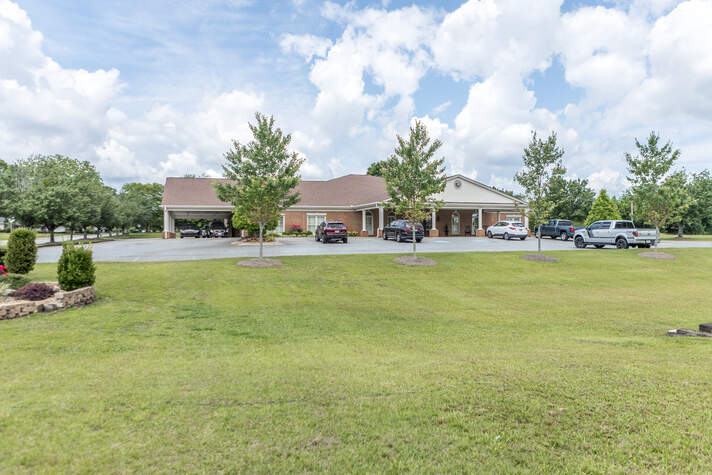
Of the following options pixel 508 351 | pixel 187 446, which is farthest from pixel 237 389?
pixel 508 351

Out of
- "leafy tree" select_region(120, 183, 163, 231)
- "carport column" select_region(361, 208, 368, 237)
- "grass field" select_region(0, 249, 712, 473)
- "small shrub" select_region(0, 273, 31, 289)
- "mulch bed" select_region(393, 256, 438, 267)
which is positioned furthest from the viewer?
"leafy tree" select_region(120, 183, 163, 231)

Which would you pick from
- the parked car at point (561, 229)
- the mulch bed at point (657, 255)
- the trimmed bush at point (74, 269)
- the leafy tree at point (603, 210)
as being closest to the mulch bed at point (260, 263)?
the trimmed bush at point (74, 269)

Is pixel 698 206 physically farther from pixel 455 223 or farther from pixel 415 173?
pixel 415 173

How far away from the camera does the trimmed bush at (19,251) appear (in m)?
11.6

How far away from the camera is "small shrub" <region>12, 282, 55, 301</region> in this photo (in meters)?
8.59

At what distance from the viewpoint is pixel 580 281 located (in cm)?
1482

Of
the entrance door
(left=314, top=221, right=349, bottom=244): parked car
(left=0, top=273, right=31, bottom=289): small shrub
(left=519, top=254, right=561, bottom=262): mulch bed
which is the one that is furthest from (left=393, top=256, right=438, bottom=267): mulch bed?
the entrance door

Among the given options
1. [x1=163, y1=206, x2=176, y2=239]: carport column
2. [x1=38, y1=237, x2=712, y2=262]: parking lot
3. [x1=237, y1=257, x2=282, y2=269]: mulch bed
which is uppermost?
[x1=163, y1=206, x2=176, y2=239]: carport column

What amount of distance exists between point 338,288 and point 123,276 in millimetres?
7594

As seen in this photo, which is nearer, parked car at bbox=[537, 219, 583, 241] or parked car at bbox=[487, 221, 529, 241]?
parked car at bbox=[487, 221, 529, 241]

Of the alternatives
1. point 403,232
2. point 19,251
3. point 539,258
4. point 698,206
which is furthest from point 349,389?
point 698,206

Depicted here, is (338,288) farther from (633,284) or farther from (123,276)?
(633,284)

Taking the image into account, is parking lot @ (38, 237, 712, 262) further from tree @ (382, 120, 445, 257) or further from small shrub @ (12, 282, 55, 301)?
small shrub @ (12, 282, 55, 301)

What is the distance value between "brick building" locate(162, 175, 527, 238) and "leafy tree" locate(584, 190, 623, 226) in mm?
11473
